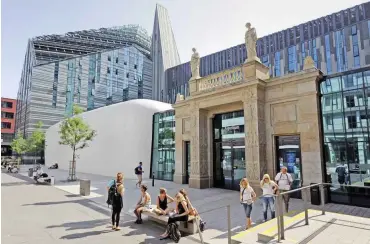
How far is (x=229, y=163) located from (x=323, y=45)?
38.0 metres

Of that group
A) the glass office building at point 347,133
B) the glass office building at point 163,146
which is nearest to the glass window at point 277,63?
the glass office building at point 163,146

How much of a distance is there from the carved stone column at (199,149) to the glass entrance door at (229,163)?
72 centimetres

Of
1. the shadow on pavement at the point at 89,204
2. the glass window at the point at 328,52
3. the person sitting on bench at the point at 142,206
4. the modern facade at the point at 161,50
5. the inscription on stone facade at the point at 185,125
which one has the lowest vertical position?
the shadow on pavement at the point at 89,204

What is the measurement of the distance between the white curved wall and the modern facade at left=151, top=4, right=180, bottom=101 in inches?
1695

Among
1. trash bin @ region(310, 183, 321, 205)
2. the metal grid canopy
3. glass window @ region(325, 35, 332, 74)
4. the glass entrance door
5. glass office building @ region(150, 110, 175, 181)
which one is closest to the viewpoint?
trash bin @ region(310, 183, 321, 205)

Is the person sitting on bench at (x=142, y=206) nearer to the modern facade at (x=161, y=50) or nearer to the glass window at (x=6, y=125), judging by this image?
the modern facade at (x=161, y=50)

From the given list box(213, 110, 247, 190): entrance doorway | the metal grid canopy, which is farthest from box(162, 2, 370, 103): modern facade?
box(213, 110, 247, 190): entrance doorway

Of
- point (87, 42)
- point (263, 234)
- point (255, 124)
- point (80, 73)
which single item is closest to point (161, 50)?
point (87, 42)

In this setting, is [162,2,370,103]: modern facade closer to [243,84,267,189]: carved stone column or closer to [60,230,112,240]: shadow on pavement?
[243,84,267,189]: carved stone column

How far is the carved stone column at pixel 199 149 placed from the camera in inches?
564

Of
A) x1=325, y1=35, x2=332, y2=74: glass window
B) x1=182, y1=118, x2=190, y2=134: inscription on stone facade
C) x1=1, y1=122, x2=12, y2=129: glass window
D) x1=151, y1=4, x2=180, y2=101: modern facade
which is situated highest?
x1=151, y1=4, x2=180, y2=101: modern facade

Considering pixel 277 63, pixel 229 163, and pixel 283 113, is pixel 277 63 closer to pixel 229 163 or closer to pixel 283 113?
pixel 229 163

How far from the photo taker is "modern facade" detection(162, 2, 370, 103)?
37781 mm

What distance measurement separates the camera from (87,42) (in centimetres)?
6538
